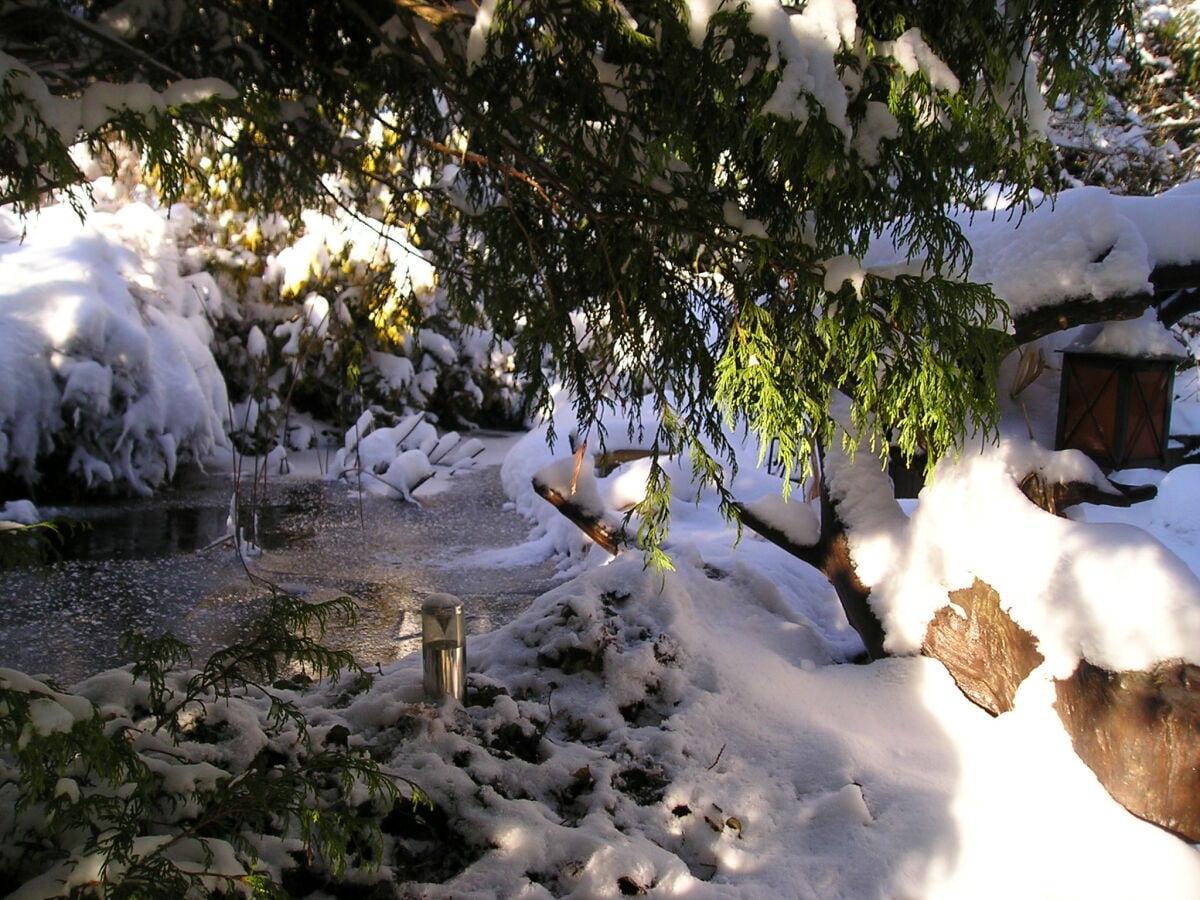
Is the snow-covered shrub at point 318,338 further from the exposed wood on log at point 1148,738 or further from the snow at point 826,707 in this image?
the exposed wood on log at point 1148,738

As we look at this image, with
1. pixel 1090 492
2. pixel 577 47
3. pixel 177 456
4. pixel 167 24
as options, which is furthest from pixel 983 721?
pixel 177 456

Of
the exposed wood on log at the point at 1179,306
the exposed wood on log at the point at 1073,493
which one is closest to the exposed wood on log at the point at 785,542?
the exposed wood on log at the point at 1073,493

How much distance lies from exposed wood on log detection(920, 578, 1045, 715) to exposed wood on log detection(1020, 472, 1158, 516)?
42 cm

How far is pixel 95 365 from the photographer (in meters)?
9.29

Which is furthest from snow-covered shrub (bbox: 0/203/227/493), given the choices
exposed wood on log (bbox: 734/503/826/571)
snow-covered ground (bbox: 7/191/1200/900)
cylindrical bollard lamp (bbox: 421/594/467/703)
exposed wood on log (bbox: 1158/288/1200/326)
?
exposed wood on log (bbox: 1158/288/1200/326)

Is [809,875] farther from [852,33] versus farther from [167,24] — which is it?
[167,24]

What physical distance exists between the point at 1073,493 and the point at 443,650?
242 centimetres

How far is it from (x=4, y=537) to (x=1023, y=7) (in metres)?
2.71

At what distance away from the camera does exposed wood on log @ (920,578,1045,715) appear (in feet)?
10.2

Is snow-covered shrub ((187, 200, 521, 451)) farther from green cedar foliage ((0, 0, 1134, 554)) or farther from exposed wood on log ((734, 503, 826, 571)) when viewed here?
green cedar foliage ((0, 0, 1134, 554))

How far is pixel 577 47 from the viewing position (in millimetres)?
2398

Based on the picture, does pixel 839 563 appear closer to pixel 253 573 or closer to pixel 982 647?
pixel 982 647

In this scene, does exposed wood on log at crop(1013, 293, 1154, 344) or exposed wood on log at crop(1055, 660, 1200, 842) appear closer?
exposed wood on log at crop(1055, 660, 1200, 842)

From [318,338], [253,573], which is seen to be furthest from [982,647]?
[318,338]
